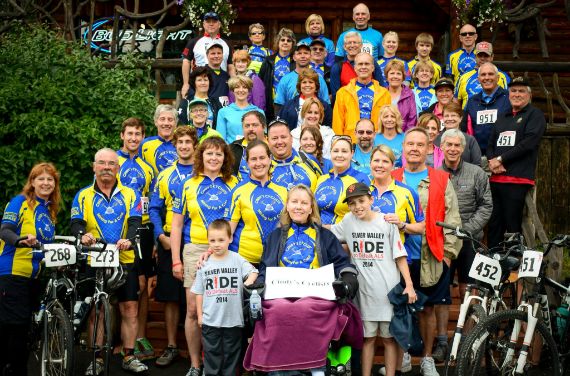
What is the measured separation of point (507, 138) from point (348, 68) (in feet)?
7.48

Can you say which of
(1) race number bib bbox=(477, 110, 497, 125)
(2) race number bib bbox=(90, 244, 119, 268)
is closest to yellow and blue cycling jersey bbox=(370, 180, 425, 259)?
(2) race number bib bbox=(90, 244, 119, 268)

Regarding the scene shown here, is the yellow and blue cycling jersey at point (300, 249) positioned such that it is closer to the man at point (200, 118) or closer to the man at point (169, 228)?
the man at point (169, 228)

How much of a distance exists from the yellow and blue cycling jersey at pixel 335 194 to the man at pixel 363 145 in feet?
3.23

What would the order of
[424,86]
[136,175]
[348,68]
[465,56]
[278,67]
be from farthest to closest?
[465,56] < [278,67] < [348,68] < [424,86] < [136,175]

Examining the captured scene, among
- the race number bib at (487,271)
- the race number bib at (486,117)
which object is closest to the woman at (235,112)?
the race number bib at (486,117)

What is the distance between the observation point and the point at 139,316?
903 cm

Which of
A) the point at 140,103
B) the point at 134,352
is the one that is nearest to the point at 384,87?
the point at 140,103

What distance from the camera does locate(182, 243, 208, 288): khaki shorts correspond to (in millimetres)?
8281

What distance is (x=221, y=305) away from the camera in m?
7.70

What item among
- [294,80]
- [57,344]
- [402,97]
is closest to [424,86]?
[402,97]

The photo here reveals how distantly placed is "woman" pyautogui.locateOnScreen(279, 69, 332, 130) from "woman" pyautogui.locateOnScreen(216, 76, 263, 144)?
1.56 ft

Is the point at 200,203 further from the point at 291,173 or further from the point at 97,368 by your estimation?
the point at 97,368

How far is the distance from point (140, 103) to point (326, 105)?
2.20 meters

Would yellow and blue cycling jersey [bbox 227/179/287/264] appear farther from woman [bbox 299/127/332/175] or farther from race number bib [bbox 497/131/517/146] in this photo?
race number bib [bbox 497/131/517/146]
